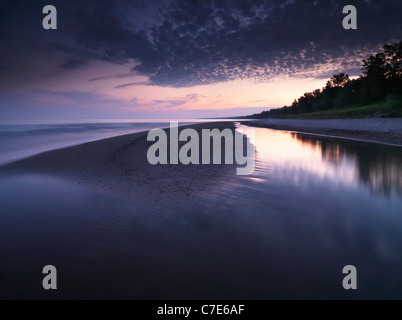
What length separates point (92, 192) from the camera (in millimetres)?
7328

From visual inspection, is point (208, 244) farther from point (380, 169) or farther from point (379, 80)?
point (379, 80)

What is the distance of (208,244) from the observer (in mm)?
4301

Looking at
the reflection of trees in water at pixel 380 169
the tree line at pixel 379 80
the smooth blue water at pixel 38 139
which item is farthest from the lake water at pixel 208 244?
the tree line at pixel 379 80

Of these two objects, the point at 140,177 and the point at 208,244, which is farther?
the point at 140,177

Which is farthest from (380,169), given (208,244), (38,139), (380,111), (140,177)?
(380,111)

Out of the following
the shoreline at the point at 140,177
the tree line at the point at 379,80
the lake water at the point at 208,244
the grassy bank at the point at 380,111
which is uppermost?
the tree line at the point at 379,80

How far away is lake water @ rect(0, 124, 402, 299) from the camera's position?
324cm

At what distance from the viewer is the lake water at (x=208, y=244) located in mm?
A: 3238

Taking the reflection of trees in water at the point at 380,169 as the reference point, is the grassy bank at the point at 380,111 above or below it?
above

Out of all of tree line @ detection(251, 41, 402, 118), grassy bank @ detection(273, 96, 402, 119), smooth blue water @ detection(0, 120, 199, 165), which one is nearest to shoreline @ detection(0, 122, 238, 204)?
smooth blue water @ detection(0, 120, 199, 165)

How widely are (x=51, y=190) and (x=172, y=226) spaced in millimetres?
5555

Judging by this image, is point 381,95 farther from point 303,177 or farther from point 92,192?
point 92,192

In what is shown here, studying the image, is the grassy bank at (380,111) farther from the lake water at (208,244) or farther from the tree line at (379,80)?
the lake water at (208,244)

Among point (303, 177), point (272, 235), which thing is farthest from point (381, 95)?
point (272, 235)
